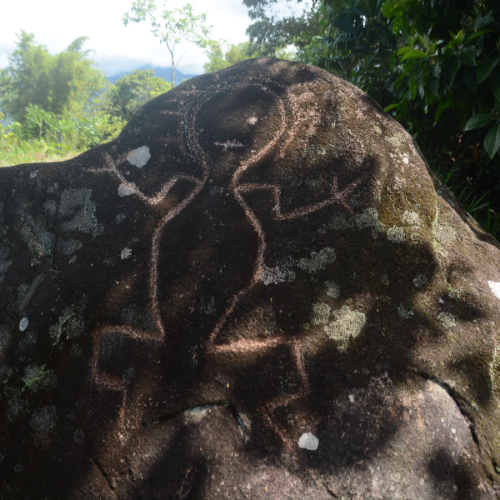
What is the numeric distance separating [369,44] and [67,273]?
296cm

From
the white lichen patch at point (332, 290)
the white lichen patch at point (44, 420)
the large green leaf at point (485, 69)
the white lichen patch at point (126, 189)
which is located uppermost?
the large green leaf at point (485, 69)

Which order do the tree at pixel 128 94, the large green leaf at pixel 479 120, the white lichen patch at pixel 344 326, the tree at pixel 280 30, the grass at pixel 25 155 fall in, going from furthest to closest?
the tree at pixel 128 94 → the tree at pixel 280 30 → the grass at pixel 25 155 → the large green leaf at pixel 479 120 → the white lichen patch at pixel 344 326

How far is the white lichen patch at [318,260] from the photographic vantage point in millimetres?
1428

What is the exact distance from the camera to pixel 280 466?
1.17 metres

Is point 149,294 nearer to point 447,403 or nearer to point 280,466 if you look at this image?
point 280,466

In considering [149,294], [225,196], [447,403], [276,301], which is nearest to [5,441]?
[149,294]

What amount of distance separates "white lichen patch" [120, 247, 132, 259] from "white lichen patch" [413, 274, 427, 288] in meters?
1.39

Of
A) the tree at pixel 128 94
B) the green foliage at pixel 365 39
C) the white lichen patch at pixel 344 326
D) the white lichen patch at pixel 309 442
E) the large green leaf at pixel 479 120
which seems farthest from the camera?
the tree at pixel 128 94

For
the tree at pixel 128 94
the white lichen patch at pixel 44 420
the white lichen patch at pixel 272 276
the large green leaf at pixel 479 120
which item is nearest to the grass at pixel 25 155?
the white lichen patch at pixel 44 420

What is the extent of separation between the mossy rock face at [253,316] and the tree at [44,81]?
770 inches

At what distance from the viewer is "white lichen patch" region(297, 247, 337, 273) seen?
1428mm

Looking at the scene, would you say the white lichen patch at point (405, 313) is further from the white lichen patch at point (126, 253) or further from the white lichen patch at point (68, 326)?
the white lichen patch at point (68, 326)

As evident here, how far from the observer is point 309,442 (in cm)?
118

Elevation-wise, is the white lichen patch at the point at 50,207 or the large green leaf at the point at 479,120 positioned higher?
the large green leaf at the point at 479,120
